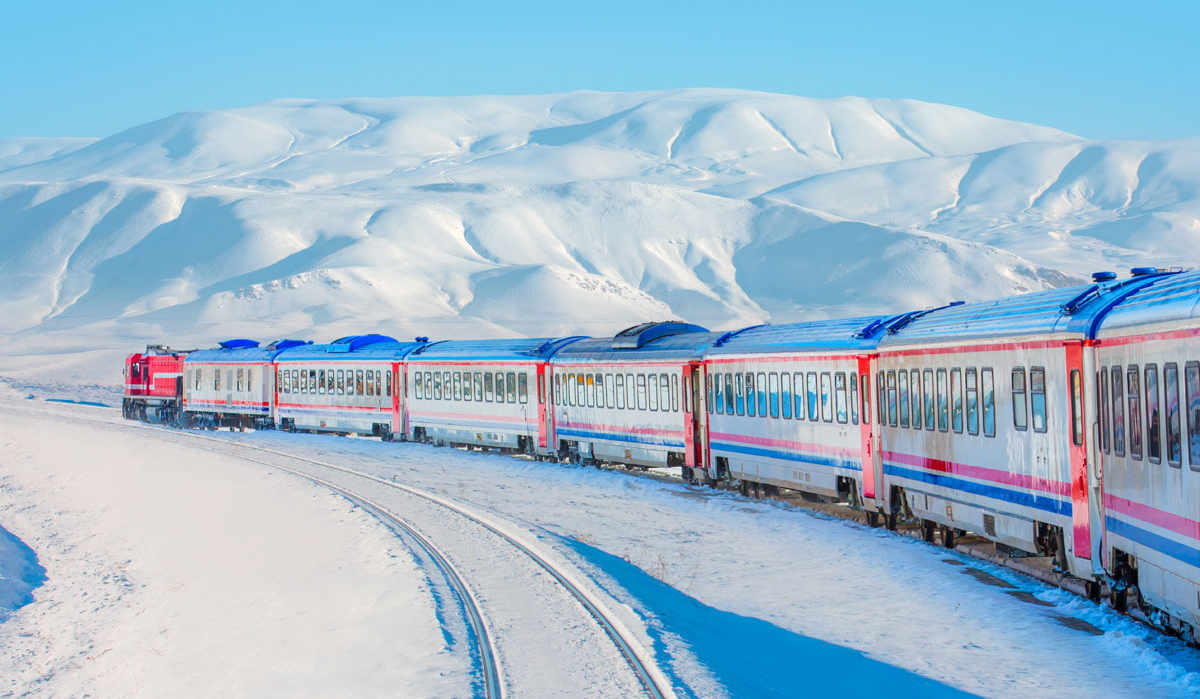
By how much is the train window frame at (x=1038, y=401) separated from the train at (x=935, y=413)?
0.03 metres

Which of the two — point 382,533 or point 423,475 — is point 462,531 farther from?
point 423,475

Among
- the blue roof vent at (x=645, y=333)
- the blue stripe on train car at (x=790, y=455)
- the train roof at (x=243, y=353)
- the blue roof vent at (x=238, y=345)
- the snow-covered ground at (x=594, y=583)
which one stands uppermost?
the blue roof vent at (x=238, y=345)

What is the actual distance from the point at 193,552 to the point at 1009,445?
55.6 ft

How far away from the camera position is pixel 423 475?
33.4 metres

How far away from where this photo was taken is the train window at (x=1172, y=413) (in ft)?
37.5

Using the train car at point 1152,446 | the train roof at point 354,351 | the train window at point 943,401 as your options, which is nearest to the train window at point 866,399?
the train window at point 943,401

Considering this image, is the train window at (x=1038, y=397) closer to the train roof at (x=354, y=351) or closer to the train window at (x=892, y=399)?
the train window at (x=892, y=399)

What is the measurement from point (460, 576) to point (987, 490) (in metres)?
7.29

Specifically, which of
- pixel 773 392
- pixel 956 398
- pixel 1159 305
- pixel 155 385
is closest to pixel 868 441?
pixel 956 398

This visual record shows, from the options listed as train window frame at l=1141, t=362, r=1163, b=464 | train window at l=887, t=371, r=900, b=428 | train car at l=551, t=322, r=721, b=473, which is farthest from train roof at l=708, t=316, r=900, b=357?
train window frame at l=1141, t=362, r=1163, b=464

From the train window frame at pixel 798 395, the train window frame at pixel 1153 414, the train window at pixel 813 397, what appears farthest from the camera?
the train window frame at pixel 798 395

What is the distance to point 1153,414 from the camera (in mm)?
12078

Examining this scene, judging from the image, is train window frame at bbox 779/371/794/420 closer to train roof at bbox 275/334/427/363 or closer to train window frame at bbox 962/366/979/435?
train window frame at bbox 962/366/979/435

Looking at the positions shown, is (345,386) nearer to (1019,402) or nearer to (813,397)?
(813,397)
